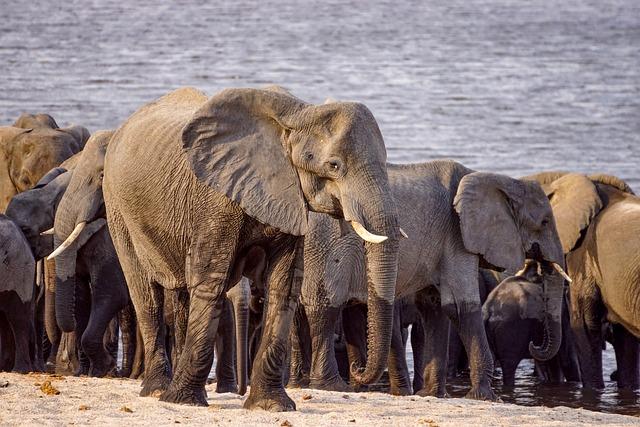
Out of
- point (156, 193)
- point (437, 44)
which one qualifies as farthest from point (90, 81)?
point (156, 193)

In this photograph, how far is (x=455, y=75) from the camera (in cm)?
5591

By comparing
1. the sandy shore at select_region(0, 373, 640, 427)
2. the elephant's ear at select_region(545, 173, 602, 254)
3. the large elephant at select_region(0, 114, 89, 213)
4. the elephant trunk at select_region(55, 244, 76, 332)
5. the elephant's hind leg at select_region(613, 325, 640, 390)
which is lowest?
the elephant's hind leg at select_region(613, 325, 640, 390)

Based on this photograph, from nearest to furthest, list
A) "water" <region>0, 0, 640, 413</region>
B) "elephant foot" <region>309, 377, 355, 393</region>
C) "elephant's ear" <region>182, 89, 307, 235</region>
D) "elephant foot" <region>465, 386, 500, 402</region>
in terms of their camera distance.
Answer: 1. "elephant's ear" <region>182, 89, 307, 235</region>
2. "elephant foot" <region>309, 377, 355, 393</region>
3. "elephant foot" <region>465, 386, 500, 402</region>
4. "water" <region>0, 0, 640, 413</region>

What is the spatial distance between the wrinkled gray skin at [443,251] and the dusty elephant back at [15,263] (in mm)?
1787

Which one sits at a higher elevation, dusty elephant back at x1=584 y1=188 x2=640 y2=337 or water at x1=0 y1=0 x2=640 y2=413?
water at x1=0 y1=0 x2=640 y2=413

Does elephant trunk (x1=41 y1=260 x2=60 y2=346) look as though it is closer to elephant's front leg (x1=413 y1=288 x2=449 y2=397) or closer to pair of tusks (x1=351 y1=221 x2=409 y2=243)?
elephant's front leg (x1=413 y1=288 x2=449 y2=397)

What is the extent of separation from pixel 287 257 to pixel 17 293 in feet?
11.4

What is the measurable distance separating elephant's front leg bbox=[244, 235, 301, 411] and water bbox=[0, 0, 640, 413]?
14.4ft

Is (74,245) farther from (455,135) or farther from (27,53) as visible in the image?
(27,53)

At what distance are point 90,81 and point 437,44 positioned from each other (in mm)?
21735

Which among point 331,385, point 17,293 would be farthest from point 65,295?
point 331,385

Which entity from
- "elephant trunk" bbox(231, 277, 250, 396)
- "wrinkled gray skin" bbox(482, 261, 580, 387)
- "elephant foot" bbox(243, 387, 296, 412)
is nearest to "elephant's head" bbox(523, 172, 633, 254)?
"wrinkled gray skin" bbox(482, 261, 580, 387)

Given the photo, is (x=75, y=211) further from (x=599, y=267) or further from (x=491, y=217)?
(x=599, y=267)

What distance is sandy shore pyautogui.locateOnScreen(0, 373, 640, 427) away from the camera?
29.5 feet
